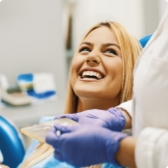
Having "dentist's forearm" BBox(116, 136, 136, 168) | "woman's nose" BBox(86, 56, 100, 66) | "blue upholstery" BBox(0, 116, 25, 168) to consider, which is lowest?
"blue upholstery" BBox(0, 116, 25, 168)

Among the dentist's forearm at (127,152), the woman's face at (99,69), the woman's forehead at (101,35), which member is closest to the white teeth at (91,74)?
Answer: the woman's face at (99,69)

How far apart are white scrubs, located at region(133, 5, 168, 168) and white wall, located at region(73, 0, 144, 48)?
1.56m

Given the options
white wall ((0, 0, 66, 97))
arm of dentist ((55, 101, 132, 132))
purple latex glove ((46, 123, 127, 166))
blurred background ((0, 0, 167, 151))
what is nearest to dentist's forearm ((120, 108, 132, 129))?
arm of dentist ((55, 101, 132, 132))

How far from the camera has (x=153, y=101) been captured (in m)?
0.68

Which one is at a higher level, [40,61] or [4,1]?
[4,1]

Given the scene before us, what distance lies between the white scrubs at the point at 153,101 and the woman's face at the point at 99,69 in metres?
0.38

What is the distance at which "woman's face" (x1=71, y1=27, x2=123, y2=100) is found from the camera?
3.76ft

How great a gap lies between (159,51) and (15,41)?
1980 millimetres

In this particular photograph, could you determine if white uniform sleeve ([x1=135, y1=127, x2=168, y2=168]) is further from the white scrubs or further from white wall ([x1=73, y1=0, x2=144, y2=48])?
white wall ([x1=73, y1=0, x2=144, y2=48])

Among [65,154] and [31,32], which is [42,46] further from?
[65,154]

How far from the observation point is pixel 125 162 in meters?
0.65

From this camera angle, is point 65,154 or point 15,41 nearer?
point 65,154

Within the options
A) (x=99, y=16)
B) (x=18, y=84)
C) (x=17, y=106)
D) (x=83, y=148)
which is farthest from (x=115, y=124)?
(x=99, y=16)

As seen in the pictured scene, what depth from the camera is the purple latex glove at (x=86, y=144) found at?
672 mm
